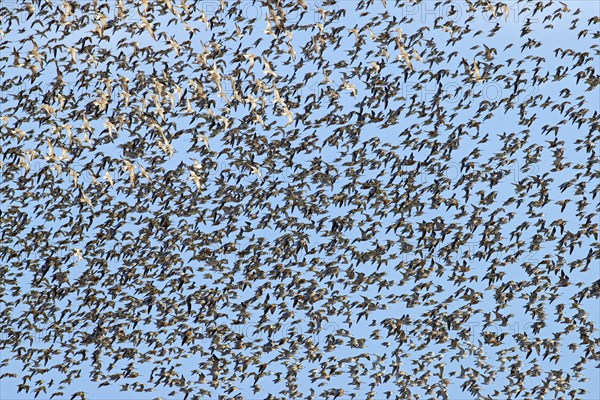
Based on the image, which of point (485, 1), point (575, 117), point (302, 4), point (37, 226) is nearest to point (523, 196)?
point (575, 117)

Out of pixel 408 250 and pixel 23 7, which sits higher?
pixel 23 7

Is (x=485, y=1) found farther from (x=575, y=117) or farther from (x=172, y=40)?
(x=172, y=40)

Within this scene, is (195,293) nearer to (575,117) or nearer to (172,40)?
(172,40)

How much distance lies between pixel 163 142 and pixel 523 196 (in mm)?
16505

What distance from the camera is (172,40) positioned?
6669 centimetres

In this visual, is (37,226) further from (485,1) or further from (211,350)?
(485,1)

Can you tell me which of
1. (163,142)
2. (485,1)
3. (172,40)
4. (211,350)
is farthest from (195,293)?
(485,1)

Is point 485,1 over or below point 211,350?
over

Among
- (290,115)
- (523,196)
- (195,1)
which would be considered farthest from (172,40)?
(523,196)

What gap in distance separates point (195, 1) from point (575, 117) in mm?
18025

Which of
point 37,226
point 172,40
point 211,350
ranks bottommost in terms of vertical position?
point 211,350

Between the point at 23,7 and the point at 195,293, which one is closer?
the point at 23,7

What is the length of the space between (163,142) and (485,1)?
51.7ft

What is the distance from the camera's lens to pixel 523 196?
227 ft
